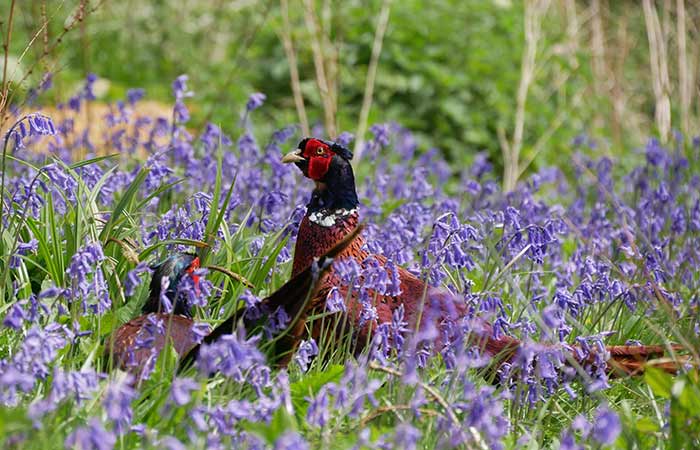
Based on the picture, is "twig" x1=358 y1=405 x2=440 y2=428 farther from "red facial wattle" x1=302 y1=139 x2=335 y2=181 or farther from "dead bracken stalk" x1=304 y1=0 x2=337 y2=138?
"dead bracken stalk" x1=304 y1=0 x2=337 y2=138

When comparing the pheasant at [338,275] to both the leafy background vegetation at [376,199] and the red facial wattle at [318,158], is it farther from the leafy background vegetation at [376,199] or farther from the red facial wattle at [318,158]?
the leafy background vegetation at [376,199]

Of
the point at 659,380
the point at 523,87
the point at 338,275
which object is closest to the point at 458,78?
the point at 523,87

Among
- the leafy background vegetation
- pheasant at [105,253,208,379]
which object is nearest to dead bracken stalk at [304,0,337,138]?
the leafy background vegetation

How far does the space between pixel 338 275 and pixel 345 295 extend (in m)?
0.15

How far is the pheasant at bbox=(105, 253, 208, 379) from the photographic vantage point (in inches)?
103

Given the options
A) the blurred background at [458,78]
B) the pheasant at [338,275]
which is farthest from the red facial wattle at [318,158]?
the blurred background at [458,78]

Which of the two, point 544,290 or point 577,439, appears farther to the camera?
point 544,290

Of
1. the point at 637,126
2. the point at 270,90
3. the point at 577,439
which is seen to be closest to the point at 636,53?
the point at 637,126

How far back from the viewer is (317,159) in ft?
11.2

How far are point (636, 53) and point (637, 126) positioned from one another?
201cm

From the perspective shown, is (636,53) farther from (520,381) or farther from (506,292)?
(520,381)

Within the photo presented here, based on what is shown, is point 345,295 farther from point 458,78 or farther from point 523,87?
point 458,78

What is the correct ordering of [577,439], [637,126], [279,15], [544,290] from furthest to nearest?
Result: 1. [637,126]
2. [279,15]
3. [544,290]
4. [577,439]

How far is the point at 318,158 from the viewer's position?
11.2 ft
